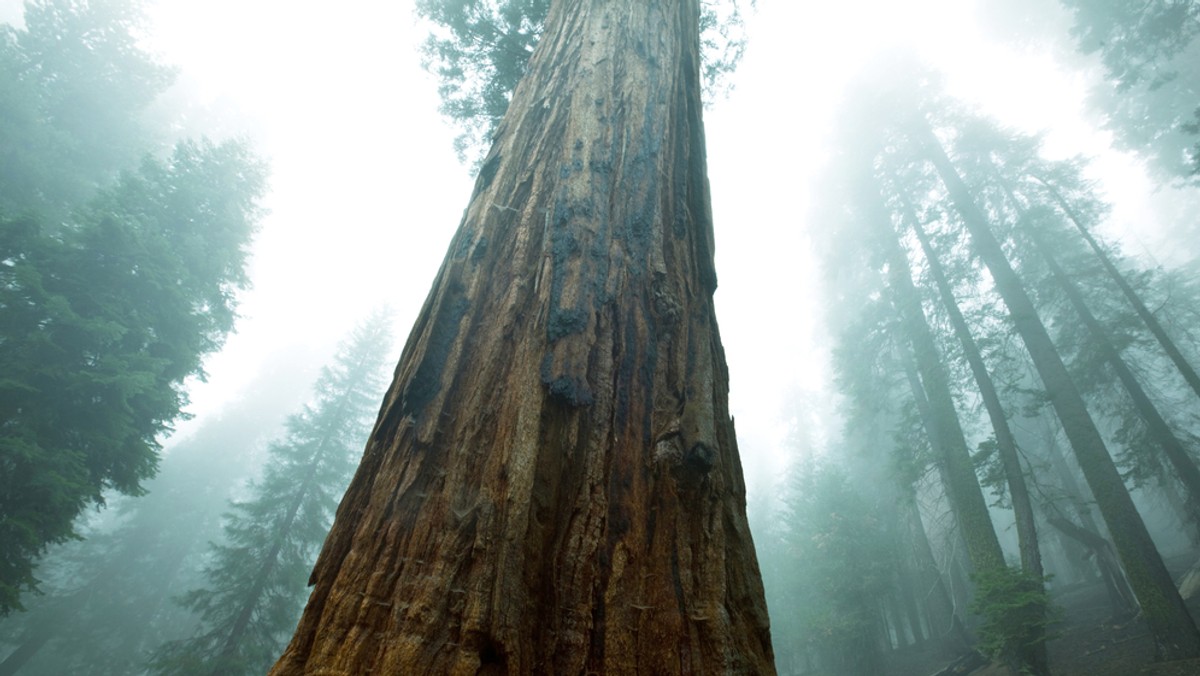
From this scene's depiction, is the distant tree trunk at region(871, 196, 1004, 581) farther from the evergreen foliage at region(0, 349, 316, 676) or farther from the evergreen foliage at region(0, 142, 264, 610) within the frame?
the evergreen foliage at region(0, 349, 316, 676)

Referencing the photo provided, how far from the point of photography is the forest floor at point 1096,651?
7410 mm

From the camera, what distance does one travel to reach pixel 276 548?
1405 centimetres

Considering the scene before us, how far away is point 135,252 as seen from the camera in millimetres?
10594

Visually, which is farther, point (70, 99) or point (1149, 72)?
point (1149, 72)

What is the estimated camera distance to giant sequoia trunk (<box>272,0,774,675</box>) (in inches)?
42.8

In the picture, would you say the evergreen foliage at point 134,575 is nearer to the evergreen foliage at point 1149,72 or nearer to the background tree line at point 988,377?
the background tree line at point 988,377

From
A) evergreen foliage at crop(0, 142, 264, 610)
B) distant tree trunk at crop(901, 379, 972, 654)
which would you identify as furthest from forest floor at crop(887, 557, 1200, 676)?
evergreen foliage at crop(0, 142, 264, 610)

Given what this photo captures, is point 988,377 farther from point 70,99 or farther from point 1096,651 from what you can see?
point 70,99

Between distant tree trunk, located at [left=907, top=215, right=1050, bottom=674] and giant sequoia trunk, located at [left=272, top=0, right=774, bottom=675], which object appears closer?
giant sequoia trunk, located at [left=272, top=0, right=774, bottom=675]

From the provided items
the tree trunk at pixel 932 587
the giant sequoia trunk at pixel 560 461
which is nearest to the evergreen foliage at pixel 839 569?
the tree trunk at pixel 932 587

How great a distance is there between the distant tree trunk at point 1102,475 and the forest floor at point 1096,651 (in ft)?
2.16

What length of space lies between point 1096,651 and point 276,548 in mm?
19894

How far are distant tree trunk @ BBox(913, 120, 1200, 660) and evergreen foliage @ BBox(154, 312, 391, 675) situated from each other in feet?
61.8

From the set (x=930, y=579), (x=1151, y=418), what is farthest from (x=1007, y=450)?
(x=930, y=579)
